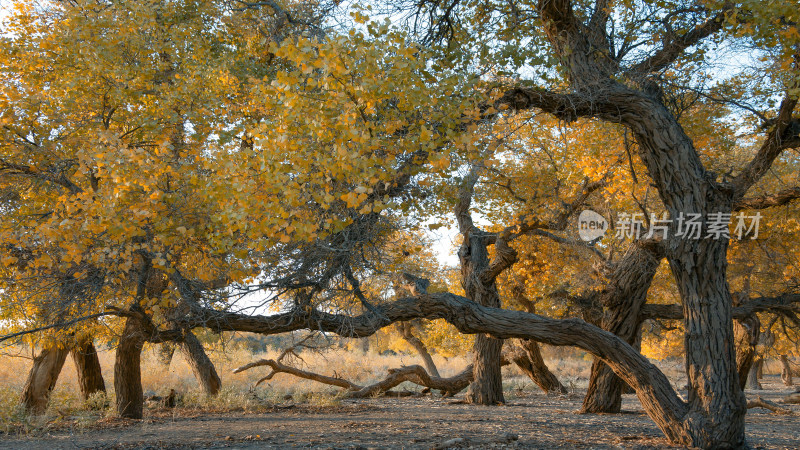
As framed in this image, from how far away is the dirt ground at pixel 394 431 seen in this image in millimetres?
6074

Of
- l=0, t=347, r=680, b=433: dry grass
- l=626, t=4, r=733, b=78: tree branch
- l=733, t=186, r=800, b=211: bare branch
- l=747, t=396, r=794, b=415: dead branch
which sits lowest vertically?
l=747, t=396, r=794, b=415: dead branch

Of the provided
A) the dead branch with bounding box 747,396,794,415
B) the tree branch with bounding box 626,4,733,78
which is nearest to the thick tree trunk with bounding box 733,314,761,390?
the dead branch with bounding box 747,396,794,415

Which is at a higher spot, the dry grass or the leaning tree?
the leaning tree

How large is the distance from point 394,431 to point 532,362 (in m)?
7.05

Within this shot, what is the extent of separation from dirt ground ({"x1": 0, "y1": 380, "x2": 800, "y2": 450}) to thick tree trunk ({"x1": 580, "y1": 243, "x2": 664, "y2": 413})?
0.38 metres

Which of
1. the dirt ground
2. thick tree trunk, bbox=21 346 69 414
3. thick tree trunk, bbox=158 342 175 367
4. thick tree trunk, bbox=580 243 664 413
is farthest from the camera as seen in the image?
thick tree trunk, bbox=21 346 69 414

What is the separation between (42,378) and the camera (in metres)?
9.89

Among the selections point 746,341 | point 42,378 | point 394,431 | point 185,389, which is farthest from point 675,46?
point 185,389

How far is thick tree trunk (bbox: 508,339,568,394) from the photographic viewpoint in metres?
12.9

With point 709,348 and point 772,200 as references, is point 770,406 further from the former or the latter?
point 709,348

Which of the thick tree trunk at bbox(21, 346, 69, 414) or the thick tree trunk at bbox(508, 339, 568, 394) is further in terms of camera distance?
the thick tree trunk at bbox(508, 339, 568, 394)

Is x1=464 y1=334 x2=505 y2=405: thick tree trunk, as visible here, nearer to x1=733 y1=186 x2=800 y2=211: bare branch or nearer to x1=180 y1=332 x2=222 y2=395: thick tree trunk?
x1=733 y1=186 x2=800 y2=211: bare branch

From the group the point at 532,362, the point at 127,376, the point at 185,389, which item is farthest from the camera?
the point at 185,389

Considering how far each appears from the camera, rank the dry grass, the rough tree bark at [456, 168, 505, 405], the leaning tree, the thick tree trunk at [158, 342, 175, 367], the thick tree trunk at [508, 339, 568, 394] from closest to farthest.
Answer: the leaning tree → the thick tree trunk at [158, 342, 175, 367] → the dry grass → the rough tree bark at [456, 168, 505, 405] → the thick tree trunk at [508, 339, 568, 394]
